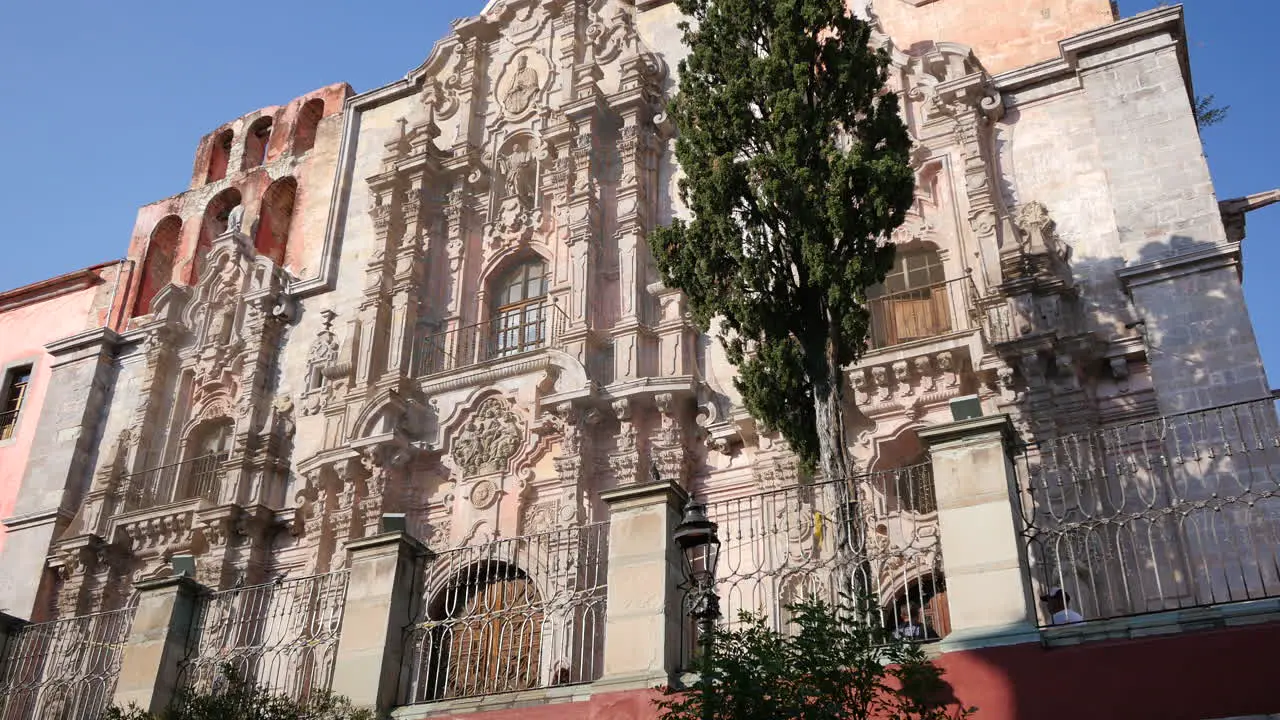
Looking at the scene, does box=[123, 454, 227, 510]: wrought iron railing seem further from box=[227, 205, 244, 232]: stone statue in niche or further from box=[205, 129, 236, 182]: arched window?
box=[205, 129, 236, 182]: arched window

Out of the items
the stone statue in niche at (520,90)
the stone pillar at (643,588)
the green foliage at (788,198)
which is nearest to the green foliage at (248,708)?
the stone pillar at (643,588)

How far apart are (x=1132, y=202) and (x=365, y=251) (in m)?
11.0

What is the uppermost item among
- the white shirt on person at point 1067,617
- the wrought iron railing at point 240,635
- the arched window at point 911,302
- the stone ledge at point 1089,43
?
the stone ledge at point 1089,43

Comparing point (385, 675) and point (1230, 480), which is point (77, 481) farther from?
point (1230, 480)

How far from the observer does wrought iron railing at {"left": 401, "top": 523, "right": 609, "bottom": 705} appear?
9570 mm

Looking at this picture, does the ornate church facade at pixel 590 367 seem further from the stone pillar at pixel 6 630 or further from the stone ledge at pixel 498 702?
the stone pillar at pixel 6 630

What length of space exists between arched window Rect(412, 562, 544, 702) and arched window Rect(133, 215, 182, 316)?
33.2 feet

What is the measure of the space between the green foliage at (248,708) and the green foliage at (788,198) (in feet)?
14.3

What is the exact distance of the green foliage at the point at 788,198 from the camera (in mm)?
10570

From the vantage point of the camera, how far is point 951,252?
558 inches

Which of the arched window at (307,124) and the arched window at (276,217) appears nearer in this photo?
the arched window at (276,217)

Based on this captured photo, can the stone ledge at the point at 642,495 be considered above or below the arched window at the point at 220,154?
below

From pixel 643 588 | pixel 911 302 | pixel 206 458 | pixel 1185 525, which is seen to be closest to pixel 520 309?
pixel 206 458

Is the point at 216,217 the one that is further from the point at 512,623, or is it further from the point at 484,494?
the point at 512,623
